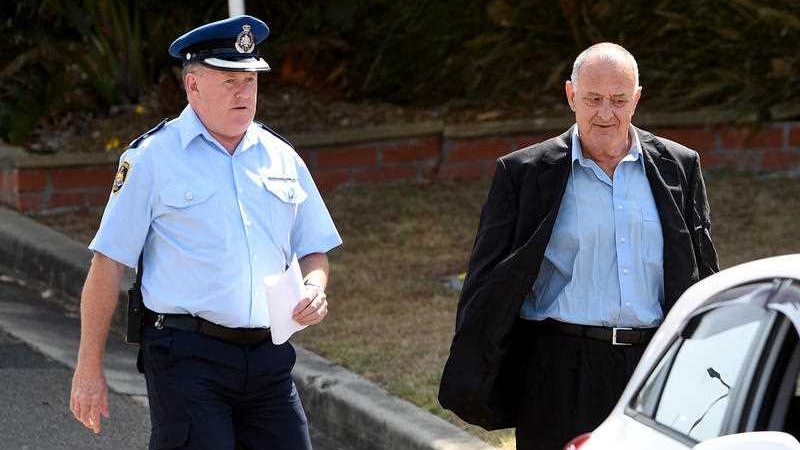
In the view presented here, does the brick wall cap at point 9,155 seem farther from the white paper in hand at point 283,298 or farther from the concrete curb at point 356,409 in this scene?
the white paper in hand at point 283,298

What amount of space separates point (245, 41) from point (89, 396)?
104 centimetres

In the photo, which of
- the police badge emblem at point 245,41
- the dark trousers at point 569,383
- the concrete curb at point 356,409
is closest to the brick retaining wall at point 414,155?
the concrete curb at point 356,409

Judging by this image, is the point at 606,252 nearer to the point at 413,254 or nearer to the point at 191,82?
the point at 191,82

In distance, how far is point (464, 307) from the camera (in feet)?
14.9

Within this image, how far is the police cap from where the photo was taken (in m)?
4.49

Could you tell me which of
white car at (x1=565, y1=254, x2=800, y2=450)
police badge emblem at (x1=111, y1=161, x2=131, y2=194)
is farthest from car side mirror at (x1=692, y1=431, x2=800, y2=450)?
police badge emblem at (x1=111, y1=161, x2=131, y2=194)

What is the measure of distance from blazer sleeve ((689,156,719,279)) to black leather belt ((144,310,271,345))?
3.93 feet

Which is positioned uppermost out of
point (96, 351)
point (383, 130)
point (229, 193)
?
point (229, 193)

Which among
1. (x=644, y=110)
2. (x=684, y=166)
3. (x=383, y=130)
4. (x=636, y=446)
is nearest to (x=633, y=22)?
(x=644, y=110)

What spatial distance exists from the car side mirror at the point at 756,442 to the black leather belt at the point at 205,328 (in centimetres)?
169

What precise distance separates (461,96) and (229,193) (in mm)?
7997

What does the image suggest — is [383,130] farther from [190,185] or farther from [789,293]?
[789,293]

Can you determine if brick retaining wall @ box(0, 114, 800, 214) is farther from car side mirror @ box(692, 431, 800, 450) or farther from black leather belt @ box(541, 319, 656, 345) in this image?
car side mirror @ box(692, 431, 800, 450)

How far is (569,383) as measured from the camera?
4.43 metres
